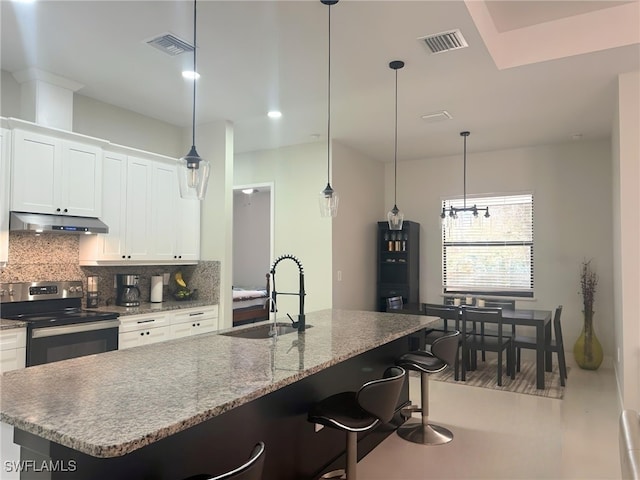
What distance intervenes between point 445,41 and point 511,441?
10.1 ft

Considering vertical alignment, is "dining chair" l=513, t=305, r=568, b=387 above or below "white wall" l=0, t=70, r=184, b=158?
below

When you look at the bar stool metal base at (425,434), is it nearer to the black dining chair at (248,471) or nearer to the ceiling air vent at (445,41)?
the black dining chair at (248,471)

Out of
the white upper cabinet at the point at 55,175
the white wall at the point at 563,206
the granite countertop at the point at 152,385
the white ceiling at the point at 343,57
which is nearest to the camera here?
the granite countertop at the point at 152,385

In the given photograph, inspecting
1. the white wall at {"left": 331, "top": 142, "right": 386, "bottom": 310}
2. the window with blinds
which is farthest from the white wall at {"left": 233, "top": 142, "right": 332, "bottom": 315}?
the window with blinds

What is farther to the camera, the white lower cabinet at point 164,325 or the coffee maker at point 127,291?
the coffee maker at point 127,291

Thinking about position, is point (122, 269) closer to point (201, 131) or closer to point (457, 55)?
point (201, 131)

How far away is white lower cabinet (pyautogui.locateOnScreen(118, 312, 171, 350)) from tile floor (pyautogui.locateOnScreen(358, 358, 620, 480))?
2241mm

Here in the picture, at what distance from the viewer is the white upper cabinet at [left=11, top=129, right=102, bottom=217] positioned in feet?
11.3

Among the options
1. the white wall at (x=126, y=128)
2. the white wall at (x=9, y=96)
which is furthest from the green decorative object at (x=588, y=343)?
the white wall at (x=9, y=96)

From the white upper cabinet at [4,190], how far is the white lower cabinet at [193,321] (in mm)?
1564

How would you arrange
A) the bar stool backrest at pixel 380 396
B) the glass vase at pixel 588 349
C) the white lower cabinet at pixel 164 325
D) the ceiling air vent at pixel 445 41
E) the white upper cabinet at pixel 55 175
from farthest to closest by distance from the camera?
the glass vase at pixel 588 349 → the white lower cabinet at pixel 164 325 → the white upper cabinet at pixel 55 175 → the ceiling air vent at pixel 445 41 → the bar stool backrest at pixel 380 396

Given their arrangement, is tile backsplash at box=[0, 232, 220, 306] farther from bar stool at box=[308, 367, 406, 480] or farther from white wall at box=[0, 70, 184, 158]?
bar stool at box=[308, 367, 406, 480]

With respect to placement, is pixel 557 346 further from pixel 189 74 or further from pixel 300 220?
pixel 189 74

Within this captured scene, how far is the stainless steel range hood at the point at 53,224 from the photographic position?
339cm
